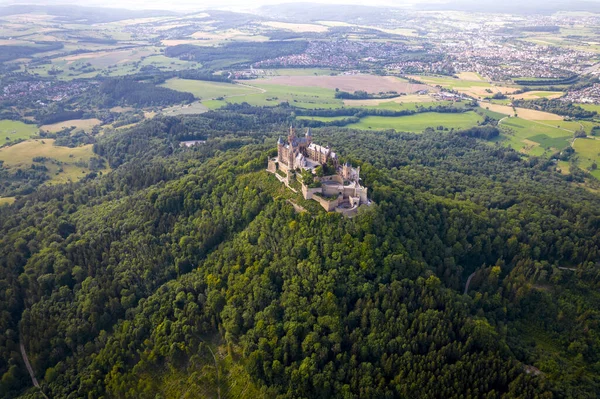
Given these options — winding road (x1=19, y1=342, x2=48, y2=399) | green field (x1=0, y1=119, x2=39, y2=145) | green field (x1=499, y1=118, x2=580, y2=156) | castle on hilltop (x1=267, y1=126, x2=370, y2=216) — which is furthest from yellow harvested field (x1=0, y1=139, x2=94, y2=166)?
green field (x1=499, y1=118, x2=580, y2=156)

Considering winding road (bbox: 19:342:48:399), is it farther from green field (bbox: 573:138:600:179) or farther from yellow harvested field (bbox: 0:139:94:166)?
green field (bbox: 573:138:600:179)

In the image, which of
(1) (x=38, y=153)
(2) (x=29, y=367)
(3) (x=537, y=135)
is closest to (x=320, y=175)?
(2) (x=29, y=367)

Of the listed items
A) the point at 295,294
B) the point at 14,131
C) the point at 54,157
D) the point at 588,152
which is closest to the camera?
the point at 295,294

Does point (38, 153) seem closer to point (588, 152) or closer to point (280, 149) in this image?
point (280, 149)

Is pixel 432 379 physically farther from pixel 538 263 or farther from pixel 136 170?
pixel 136 170

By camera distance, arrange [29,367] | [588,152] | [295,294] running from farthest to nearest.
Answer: [588,152] < [29,367] < [295,294]

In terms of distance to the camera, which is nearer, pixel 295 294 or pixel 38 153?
pixel 295 294

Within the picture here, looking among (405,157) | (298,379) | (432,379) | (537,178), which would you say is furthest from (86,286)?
(537,178)
